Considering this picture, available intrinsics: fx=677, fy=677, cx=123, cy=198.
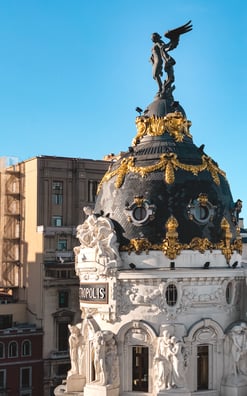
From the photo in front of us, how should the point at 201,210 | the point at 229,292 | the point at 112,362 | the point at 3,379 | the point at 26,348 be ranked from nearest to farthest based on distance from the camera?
the point at 112,362 < the point at 201,210 < the point at 229,292 < the point at 3,379 < the point at 26,348

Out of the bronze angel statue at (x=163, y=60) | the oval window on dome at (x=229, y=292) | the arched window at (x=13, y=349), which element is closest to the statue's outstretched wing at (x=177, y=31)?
the bronze angel statue at (x=163, y=60)

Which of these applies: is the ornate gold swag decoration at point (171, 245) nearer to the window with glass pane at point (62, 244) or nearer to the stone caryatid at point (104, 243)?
the stone caryatid at point (104, 243)

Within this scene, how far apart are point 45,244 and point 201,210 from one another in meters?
36.7

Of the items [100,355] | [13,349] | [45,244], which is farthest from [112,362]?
[45,244]

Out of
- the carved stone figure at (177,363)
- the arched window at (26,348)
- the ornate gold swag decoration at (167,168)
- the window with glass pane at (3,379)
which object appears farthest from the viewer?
the arched window at (26,348)

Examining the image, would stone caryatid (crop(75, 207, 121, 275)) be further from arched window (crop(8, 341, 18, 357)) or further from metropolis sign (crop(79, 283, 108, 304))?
arched window (crop(8, 341, 18, 357))

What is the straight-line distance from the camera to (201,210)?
38969 mm

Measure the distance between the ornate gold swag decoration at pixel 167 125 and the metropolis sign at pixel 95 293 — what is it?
9852mm

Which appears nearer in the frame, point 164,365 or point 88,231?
point 164,365

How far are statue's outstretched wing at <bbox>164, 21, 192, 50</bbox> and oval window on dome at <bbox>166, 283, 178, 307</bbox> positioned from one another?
15.5 m

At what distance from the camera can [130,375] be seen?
38.1m

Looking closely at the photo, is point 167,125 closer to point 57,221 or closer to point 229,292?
point 229,292

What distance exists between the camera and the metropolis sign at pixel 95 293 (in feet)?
127

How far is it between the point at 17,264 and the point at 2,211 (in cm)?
641
